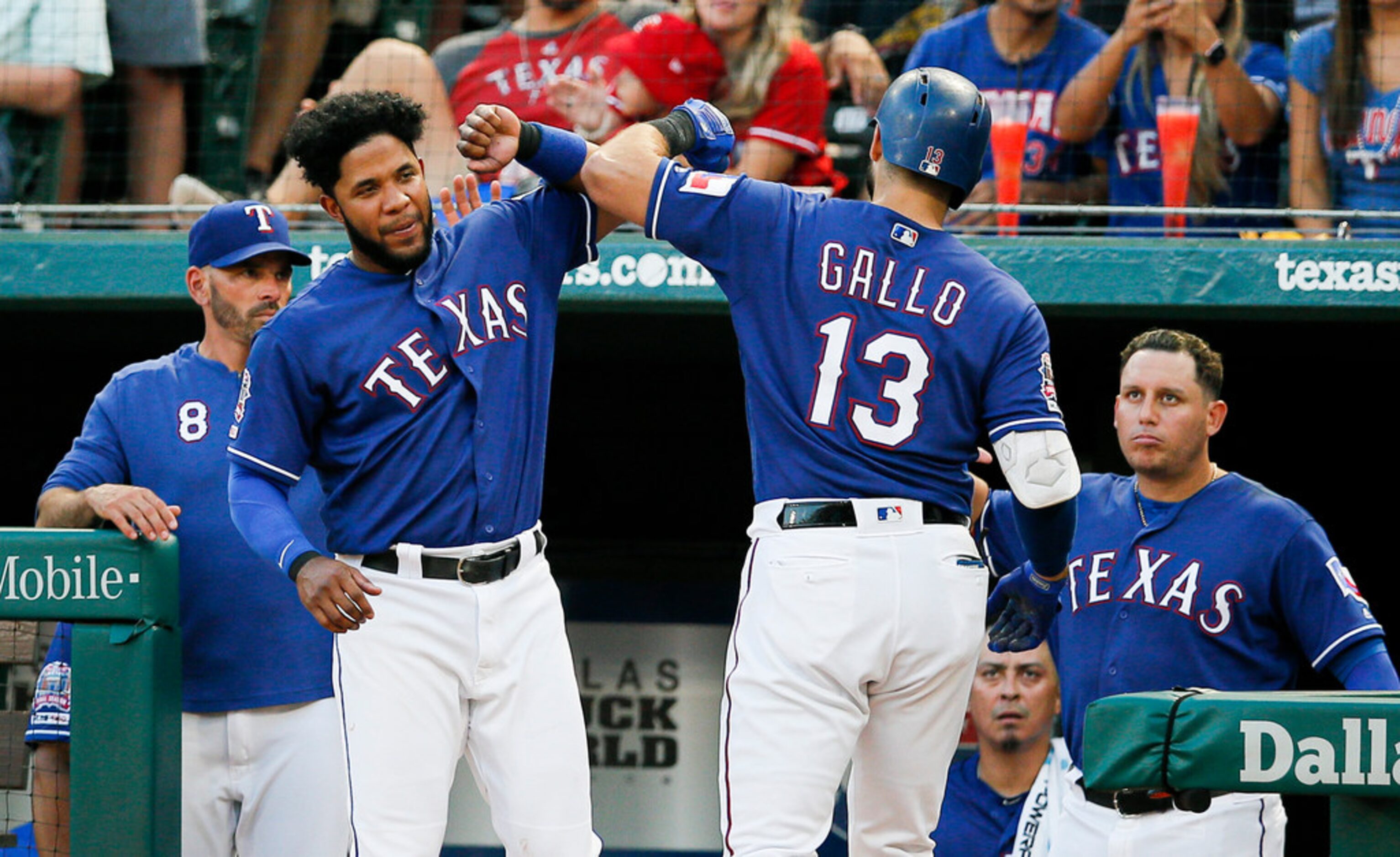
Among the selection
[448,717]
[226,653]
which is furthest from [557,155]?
[226,653]

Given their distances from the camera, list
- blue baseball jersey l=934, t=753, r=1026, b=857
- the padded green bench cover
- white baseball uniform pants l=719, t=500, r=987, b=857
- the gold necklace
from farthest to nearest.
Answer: blue baseball jersey l=934, t=753, r=1026, b=857 → the gold necklace → white baseball uniform pants l=719, t=500, r=987, b=857 → the padded green bench cover

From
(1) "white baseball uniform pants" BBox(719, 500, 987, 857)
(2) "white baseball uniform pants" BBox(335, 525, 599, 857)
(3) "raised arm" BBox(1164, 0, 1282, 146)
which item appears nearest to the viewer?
(1) "white baseball uniform pants" BBox(719, 500, 987, 857)

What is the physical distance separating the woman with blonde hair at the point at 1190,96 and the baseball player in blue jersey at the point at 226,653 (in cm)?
280

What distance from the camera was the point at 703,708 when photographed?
18.8 feet

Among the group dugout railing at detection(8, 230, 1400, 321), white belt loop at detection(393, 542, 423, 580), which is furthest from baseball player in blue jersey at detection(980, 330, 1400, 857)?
white belt loop at detection(393, 542, 423, 580)

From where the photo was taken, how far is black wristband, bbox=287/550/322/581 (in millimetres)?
2849

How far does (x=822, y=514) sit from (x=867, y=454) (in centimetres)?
13

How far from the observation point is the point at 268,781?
365 centimetres

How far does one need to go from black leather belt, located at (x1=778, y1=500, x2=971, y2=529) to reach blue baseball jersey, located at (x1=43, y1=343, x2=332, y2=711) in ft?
4.16

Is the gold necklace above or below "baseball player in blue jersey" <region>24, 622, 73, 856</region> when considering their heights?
above

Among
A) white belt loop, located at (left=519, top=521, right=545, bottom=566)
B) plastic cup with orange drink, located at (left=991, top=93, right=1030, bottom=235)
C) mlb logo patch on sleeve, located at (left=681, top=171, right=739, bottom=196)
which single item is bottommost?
white belt loop, located at (left=519, top=521, right=545, bottom=566)

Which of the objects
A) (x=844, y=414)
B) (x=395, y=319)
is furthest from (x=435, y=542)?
(x=844, y=414)

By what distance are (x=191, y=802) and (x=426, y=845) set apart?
953mm

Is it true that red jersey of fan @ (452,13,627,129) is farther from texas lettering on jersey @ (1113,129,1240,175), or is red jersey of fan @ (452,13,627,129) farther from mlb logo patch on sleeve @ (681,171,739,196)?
mlb logo patch on sleeve @ (681,171,739,196)
